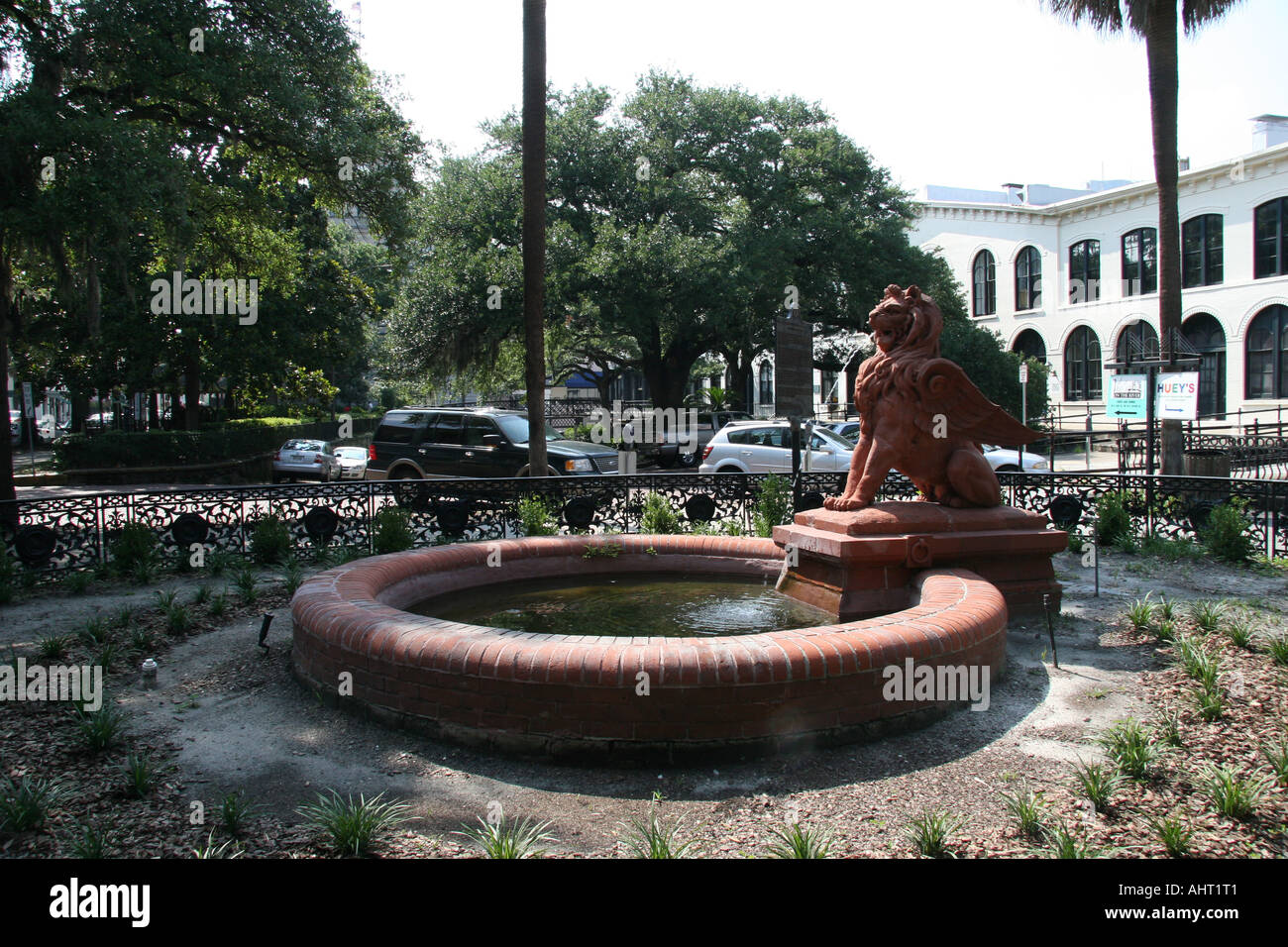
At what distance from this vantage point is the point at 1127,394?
59.7 ft

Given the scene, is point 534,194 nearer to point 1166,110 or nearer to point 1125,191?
point 1166,110

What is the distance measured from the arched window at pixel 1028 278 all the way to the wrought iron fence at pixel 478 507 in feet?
107

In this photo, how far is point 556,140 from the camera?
26.1 metres

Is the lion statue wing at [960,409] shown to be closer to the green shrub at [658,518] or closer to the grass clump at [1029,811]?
the grass clump at [1029,811]

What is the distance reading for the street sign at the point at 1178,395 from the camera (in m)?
16.1

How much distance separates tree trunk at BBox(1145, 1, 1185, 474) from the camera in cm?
1502

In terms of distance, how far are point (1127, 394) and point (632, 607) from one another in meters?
15.8

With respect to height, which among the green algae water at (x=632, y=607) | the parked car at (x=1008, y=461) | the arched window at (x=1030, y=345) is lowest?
the green algae water at (x=632, y=607)

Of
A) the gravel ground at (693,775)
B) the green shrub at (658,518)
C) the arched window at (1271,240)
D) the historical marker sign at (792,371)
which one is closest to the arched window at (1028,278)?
the arched window at (1271,240)

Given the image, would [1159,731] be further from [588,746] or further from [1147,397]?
[1147,397]

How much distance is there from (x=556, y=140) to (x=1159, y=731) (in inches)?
996

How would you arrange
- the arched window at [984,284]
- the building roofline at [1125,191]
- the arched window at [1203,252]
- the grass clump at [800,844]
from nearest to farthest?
the grass clump at [800,844]
the building roofline at [1125,191]
the arched window at [1203,252]
the arched window at [984,284]

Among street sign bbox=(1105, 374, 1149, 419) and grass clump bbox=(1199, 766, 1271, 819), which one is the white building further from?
grass clump bbox=(1199, 766, 1271, 819)

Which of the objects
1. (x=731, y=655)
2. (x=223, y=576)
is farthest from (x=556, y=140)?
(x=731, y=655)
